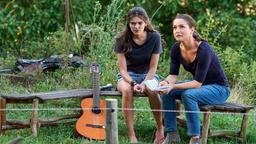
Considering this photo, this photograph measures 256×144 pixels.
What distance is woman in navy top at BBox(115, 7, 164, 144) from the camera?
19.5 ft

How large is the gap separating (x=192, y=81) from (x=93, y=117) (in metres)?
1.08

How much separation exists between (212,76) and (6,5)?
5116mm

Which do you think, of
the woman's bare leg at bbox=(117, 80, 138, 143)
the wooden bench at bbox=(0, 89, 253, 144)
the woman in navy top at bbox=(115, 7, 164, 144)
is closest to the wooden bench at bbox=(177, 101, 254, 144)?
the wooden bench at bbox=(0, 89, 253, 144)

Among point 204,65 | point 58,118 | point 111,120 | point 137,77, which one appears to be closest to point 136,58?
point 137,77

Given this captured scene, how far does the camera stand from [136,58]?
6.20 m

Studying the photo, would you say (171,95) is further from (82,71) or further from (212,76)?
(82,71)

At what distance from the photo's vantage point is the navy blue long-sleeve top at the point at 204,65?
5.66 m

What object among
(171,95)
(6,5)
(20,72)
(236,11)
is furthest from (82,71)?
(236,11)

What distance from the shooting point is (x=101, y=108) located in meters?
6.15

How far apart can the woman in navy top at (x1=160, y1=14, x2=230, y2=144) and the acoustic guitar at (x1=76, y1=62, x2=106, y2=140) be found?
0.63 metres

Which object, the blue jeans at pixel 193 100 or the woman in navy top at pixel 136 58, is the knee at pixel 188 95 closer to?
the blue jeans at pixel 193 100

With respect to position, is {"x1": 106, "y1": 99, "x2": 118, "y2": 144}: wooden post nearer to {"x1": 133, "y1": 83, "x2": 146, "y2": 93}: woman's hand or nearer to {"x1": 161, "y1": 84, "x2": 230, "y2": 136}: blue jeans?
{"x1": 161, "y1": 84, "x2": 230, "y2": 136}: blue jeans

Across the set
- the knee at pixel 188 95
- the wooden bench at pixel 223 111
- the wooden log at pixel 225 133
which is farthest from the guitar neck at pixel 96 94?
the wooden log at pixel 225 133

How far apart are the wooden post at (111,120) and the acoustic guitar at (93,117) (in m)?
1.74
